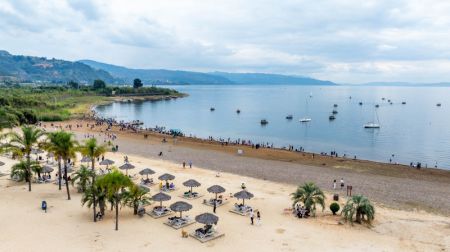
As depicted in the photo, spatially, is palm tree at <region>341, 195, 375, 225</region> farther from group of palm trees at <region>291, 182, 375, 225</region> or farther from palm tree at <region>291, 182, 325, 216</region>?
palm tree at <region>291, 182, 325, 216</region>

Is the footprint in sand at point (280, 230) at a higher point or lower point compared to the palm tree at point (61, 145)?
lower

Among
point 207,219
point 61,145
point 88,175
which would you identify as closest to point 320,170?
point 207,219

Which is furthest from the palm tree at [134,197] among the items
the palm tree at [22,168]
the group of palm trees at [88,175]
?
the palm tree at [22,168]

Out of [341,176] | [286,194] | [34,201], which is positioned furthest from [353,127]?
[34,201]

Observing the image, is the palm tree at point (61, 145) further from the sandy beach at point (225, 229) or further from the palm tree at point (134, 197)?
the palm tree at point (134, 197)

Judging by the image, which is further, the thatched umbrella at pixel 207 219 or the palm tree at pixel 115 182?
the palm tree at pixel 115 182

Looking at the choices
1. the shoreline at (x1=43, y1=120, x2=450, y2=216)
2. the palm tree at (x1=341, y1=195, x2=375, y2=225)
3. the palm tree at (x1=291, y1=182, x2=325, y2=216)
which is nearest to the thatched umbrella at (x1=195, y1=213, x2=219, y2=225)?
the palm tree at (x1=291, y1=182, x2=325, y2=216)

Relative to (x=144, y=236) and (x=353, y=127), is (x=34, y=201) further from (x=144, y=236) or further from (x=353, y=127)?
(x=353, y=127)

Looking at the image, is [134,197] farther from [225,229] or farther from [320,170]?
[320,170]
